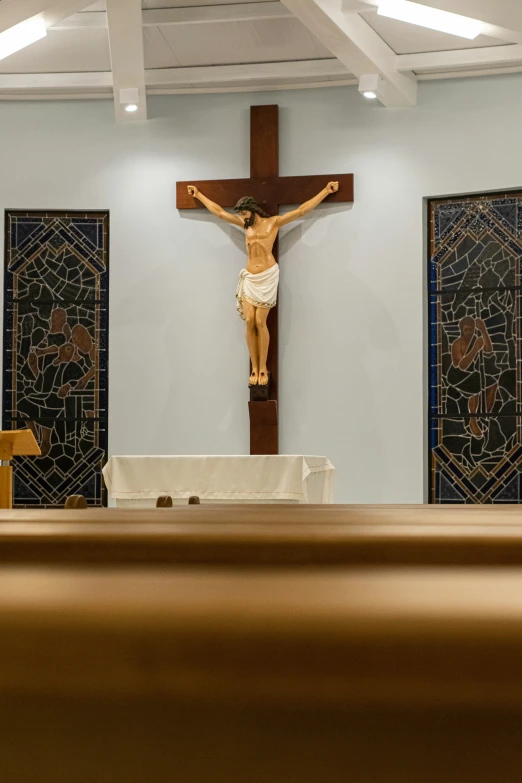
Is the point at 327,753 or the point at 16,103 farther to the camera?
the point at 16,103

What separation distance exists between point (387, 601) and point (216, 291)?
8952 mm

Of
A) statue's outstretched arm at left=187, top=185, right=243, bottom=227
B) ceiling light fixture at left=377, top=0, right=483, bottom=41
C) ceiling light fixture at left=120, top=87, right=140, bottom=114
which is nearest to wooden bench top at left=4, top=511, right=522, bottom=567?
ceiling light fixture at left=377, top=0, right=483, bottom=41

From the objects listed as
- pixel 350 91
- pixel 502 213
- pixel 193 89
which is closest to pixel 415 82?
pixel 350 91

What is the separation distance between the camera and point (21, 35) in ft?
25.3

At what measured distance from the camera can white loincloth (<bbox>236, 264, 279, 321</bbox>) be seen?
28.1 feet

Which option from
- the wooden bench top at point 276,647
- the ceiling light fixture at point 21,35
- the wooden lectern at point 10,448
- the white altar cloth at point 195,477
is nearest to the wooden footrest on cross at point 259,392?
the white altar cloth at point 195,477

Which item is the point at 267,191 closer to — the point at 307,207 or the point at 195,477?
the point at 307,207

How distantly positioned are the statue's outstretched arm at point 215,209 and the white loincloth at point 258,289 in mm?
508

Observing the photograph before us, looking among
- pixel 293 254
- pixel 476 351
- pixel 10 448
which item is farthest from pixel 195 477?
pixel 476 351

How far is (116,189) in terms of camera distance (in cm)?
938

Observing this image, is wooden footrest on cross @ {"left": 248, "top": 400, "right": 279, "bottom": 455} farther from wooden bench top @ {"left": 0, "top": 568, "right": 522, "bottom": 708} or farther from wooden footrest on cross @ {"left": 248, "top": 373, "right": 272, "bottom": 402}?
wooden bench top @ {"left": 0, "top": 568, "right": 522, "bottom": 708}

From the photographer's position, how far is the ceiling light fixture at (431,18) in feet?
24.4

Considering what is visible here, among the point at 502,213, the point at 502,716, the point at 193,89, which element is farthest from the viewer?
the point at 193,89

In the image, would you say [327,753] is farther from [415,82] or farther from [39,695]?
[415,82]
